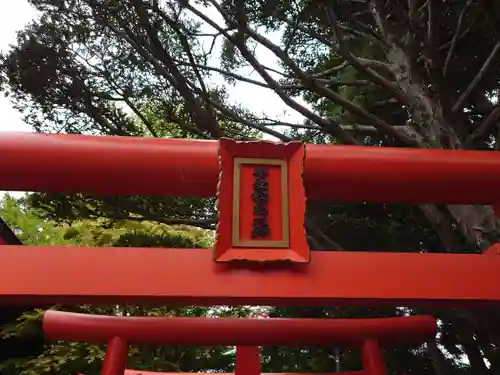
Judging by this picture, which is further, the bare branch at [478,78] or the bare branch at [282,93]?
the bare branch at [478,78]

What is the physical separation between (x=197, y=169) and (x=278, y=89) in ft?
5.82

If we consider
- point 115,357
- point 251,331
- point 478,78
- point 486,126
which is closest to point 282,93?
point 478,78

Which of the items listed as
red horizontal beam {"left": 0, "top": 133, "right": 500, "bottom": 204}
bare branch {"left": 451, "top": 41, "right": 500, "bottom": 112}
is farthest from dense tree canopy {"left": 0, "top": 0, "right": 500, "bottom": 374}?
red horizontal beam {"left": 0, "top": 133, "right": 500, "bottom": 204}

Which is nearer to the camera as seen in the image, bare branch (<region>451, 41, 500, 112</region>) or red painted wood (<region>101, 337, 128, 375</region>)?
red painted wood (<region>101, 337, 128, 375</region>)

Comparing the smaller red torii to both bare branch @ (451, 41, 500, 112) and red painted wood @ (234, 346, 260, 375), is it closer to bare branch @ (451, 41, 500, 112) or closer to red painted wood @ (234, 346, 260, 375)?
red painted wood @ (234, 346, 260, 375)

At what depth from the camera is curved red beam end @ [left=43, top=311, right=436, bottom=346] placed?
3873 millimetres

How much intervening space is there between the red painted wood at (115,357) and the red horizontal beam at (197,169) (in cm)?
186

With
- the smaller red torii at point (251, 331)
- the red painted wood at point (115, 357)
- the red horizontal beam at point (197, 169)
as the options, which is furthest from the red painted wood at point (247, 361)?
the red horizontal beam at point (197, 169)

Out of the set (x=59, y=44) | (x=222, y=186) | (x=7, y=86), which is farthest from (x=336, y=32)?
(x=7, y=86)

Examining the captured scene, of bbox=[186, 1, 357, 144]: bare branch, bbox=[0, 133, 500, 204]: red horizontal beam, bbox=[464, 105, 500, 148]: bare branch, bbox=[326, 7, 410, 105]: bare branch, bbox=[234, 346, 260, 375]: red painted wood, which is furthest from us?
bbox=[234, 346, 260, 375]: red painted wood

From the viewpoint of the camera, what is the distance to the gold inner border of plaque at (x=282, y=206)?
2.10 meters

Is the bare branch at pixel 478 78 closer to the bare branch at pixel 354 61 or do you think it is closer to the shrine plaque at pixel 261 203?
the bare branch at pixel 354 61

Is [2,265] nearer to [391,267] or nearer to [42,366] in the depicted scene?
[391,267]

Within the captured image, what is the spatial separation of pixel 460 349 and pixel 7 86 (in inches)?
206
